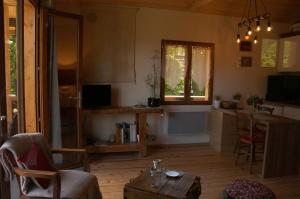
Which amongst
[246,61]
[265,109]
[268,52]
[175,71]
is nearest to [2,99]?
[175,71]

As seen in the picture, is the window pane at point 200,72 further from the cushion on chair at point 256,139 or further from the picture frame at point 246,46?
the cushion on chair at point 256,139

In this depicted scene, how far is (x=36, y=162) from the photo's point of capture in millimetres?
2188

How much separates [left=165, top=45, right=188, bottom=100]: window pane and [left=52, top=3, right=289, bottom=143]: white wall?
228 mm

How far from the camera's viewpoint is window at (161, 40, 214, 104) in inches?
195

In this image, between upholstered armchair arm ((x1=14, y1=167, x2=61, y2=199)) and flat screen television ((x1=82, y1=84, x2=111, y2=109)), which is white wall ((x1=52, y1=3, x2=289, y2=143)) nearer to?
flat screen television ((x1=82, y1=84, x2=111, y2=109))

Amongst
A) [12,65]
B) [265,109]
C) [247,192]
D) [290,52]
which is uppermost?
[290,52]

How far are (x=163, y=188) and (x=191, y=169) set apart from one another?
72.5 inches

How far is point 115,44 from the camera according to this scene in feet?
15.1

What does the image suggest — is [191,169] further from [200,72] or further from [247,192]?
[200,72]

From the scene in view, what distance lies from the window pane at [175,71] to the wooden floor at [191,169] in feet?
3.57

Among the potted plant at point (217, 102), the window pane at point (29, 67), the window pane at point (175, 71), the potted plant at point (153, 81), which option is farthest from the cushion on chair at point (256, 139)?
the window pane at point (29, 67)

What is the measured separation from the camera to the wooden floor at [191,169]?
327 cm

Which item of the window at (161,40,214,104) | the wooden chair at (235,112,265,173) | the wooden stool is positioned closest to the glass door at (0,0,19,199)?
the wooden stool

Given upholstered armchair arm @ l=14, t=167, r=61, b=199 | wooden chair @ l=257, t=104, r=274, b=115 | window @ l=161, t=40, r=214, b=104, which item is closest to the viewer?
upholstered armchair arm @ l=14, t=167, r=61, b=199
